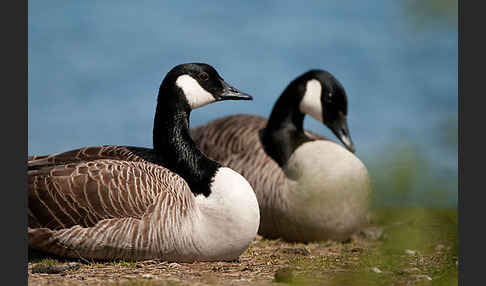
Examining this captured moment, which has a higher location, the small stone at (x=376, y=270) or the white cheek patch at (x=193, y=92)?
the white cheek patch at (x=193, y=92)

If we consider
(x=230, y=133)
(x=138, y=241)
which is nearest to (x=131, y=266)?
(x=138, y=241)

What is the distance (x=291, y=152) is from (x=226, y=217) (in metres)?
3.74

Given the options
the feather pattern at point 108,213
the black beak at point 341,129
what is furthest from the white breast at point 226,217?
the black beak at point 341,129

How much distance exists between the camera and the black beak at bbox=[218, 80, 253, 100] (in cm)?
754

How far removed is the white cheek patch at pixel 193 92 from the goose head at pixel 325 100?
3589mm

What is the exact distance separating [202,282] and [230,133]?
6064 millimetres

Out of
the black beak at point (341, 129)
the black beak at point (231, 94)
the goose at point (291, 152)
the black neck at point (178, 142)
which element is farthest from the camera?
the black beak at point (341, 129)

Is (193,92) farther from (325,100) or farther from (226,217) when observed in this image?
(325,100)

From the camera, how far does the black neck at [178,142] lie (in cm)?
704

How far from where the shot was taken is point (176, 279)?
18.2 feet

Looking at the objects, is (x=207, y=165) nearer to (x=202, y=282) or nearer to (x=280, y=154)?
(x=202, y=282)

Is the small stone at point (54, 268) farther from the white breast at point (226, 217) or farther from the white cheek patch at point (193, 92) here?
the white cheek patch at point (193, 92)

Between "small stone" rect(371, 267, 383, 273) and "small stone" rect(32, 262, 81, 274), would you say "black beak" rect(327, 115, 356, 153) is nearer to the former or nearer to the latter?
"small stone" rect(32, 262, 81, 274)

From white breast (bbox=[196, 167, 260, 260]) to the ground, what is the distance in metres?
0.25
